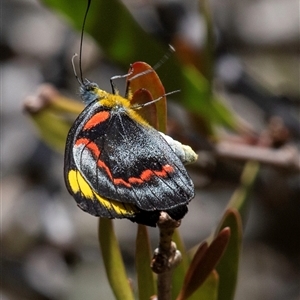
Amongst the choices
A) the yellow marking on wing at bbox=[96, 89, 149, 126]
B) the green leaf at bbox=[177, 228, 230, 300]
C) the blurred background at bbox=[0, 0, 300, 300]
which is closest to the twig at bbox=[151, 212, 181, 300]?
the green leaf at bbox=[177, 228, 230, 300]

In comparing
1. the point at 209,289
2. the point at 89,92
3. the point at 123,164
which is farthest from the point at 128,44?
the point at 209,289

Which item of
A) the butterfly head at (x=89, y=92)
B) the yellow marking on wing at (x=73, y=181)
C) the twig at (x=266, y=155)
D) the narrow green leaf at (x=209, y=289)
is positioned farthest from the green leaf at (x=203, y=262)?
the twig at (x=266, y=155)

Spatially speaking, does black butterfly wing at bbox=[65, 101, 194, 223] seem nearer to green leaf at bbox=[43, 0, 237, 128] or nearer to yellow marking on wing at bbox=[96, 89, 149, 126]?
yellow marking on wing at bbox=[96, 89, 149, 126]

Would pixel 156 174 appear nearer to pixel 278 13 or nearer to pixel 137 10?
pixel 137 10

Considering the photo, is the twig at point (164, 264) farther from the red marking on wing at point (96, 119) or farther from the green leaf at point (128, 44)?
the green leaf at point (128, 44)

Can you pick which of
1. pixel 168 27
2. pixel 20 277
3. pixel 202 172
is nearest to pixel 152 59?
pixel 202 172
